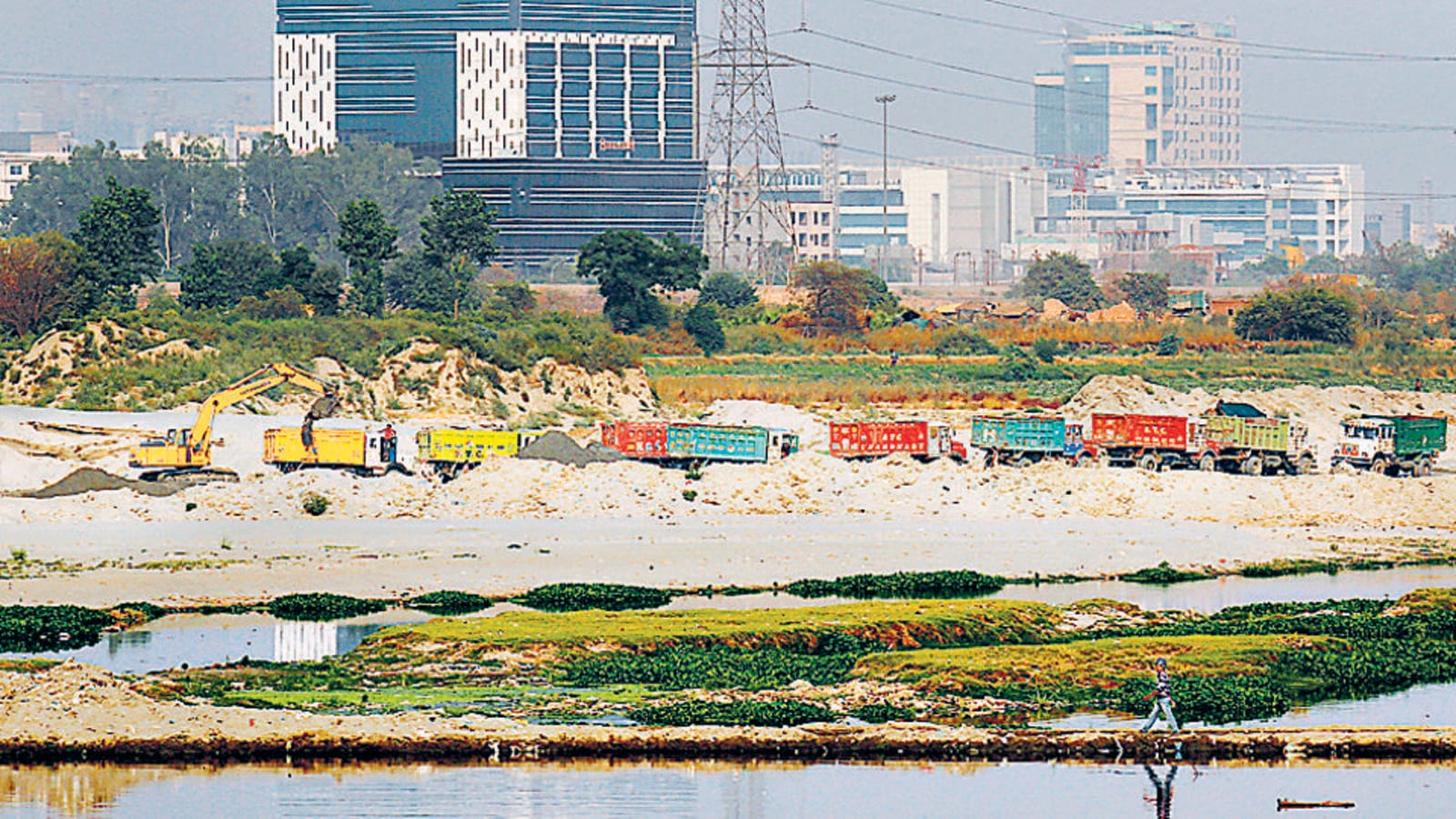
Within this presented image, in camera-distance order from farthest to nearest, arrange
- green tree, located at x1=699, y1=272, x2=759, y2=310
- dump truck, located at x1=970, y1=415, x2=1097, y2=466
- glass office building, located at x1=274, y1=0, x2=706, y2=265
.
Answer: glass office building, located at x1=274, y1=0, x2=706, y2=265 < green tree, located at x1=699, y1=272, x2=759, y2=310 < dump truck, located at x1=970, y1=415, x2=1097, y2=466

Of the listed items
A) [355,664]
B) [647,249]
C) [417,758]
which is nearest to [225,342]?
[647,249]

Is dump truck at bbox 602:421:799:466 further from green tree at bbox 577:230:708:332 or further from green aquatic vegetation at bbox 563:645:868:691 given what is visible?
green tree at bbox 577:230:708:332

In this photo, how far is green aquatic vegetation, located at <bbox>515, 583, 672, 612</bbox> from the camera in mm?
42128

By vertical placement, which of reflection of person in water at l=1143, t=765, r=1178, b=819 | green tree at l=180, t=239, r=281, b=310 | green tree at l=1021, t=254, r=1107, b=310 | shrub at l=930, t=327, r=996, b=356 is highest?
green tree at l=1021, t=254, r=1107, b=310

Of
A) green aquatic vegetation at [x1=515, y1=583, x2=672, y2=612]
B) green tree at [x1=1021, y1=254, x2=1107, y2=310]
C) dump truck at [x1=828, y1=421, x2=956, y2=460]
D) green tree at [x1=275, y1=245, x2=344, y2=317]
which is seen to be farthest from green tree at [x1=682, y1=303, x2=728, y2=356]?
green aquatic vegetation at [x1=515, y1=583, x2=672, y2=612]

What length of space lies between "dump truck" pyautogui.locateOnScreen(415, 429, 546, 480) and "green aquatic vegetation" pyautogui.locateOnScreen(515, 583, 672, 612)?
1486cm

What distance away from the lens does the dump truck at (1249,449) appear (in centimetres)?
6225

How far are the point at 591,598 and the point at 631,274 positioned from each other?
62074 mm

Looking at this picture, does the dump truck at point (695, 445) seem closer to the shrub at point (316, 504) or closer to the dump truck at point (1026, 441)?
the dump truck at point (1026, 441)

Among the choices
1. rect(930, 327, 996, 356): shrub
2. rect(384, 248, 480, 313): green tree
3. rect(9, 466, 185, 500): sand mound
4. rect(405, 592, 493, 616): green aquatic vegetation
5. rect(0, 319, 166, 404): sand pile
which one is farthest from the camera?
rect(930, 327, 996, 356): shrub

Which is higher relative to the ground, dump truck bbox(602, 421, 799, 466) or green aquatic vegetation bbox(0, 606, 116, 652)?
dump truck bbox(602, 421, 799, 466)

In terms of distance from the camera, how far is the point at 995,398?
83.8 metres

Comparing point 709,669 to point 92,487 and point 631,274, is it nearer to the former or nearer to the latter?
point 92,487

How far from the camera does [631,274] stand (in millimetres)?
103688
